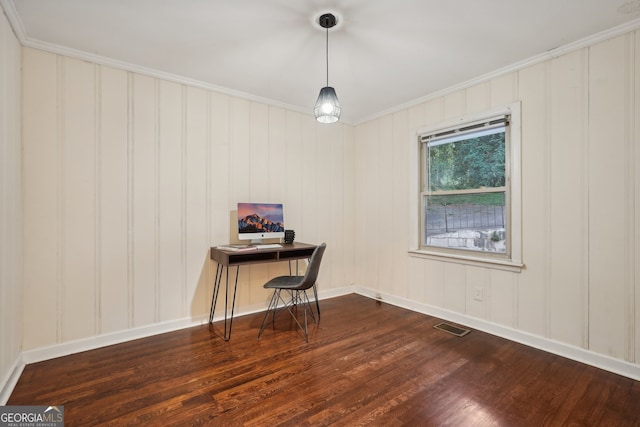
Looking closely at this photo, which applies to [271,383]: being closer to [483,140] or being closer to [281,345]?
[281,345]

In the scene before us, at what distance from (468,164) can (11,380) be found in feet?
13.5

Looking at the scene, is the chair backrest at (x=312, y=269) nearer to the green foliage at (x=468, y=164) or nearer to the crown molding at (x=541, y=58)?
the green foliage at (x=468, y=164)

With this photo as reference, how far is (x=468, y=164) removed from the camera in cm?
319

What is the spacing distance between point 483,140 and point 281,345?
2.78 metres

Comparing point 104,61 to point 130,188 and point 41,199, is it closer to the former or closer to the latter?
point 130,188

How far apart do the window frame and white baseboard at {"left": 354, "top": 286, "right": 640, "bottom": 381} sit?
572 mm

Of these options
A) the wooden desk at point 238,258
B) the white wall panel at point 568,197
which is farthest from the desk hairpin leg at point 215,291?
the white wall panel at point 568,197

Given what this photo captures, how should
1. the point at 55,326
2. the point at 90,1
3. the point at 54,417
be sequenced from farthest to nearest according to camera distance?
the point at 55,326 < the point at 90,1 < the point at 54,417

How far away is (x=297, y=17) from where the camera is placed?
2076mm

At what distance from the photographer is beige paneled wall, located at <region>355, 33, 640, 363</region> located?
2.17m

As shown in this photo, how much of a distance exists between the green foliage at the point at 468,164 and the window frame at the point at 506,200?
4.1 inches

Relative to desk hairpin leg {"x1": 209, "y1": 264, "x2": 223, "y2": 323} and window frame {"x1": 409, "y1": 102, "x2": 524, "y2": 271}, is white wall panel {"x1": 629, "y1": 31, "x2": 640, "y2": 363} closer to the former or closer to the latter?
window frame {"x1": 409, "y1": 102, "x2": 524, "y2": 271}

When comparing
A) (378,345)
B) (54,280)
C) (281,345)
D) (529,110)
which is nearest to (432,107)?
(529,110)

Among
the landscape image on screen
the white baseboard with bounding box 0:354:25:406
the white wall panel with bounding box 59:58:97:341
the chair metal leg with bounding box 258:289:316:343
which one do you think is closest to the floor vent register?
the chair metal leg with bounding box 258:289:316:343
